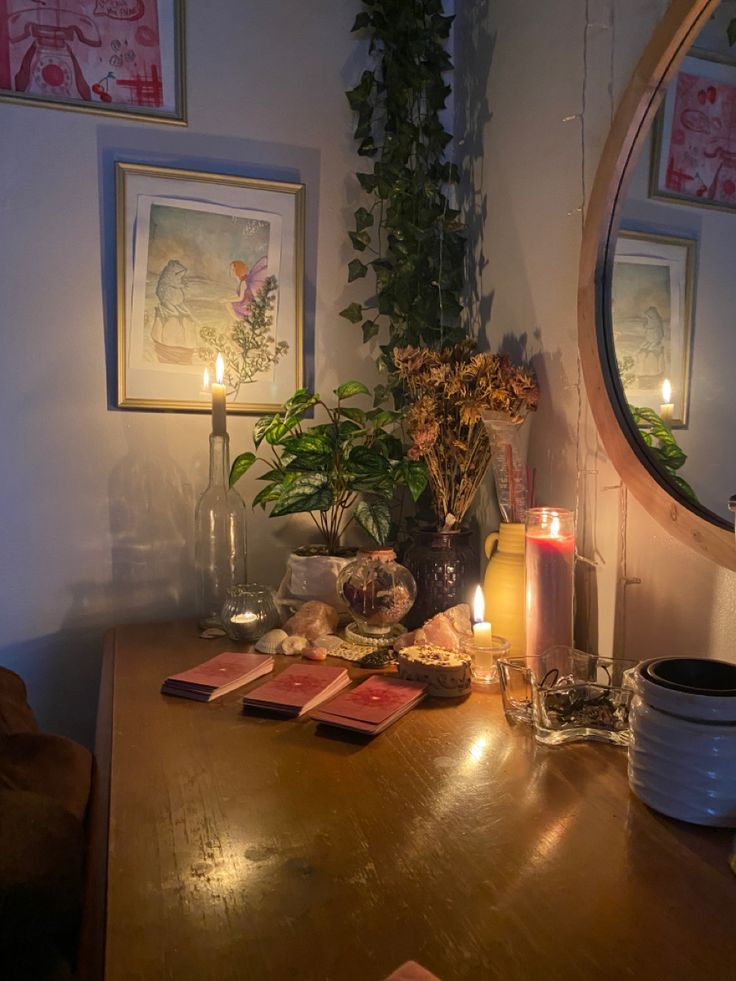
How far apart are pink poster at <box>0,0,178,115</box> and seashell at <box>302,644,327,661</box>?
43.6 inches

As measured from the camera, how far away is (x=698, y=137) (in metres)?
0.83

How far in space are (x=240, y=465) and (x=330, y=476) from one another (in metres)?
0.21

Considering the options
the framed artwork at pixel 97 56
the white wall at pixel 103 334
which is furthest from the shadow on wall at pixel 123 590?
the framed artwork at pixel 97 56

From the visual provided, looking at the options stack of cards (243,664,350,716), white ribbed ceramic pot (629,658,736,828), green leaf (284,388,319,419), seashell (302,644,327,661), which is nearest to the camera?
white ribbed ceramic pot (629,658,736,828)

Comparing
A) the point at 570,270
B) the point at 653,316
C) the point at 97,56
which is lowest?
the point at 653,316

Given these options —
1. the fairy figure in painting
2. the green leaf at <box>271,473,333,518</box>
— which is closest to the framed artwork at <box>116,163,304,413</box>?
the fairy figure in painting

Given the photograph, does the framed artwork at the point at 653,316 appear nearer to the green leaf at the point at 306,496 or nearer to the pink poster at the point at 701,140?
the pink poster at the point at 701,140

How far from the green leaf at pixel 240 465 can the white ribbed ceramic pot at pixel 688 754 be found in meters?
0.90

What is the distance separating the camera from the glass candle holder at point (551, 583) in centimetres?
97

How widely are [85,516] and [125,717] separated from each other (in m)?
0.63

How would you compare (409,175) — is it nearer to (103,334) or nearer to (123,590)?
(103,334)

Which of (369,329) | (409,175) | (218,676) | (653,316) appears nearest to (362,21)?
Answer: (409,175)

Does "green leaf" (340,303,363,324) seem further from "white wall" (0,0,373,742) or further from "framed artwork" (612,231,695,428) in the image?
"framed artwork" (612,231,695,428)

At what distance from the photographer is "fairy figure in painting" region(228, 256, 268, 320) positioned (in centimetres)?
148
